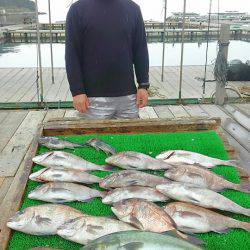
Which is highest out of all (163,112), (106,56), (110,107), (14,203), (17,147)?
(106,56)

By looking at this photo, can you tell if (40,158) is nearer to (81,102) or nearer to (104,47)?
(81,102)

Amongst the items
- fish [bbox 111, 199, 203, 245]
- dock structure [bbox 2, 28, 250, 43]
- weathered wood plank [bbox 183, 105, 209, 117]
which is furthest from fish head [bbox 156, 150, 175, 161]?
dock structure [bbox 2, 28, 250, 43]

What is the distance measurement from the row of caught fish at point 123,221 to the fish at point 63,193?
0.16m

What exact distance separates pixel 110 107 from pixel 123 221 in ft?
7.06

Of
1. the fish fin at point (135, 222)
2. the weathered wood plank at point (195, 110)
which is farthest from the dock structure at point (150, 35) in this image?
the fish fin at point (135, 222)

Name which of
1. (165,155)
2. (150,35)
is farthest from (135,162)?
(150,35)

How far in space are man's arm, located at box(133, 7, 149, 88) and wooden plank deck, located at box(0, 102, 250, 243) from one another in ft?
4.67

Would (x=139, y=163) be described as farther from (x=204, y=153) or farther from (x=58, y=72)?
(x=58, y=72)

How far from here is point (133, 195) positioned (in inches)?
93.4

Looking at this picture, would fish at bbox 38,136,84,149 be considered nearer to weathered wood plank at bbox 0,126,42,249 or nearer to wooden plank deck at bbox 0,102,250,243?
weathered wood plank at bbox 0,126,42,249

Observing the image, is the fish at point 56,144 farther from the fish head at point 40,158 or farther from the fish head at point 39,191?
the fish head at point 39,191

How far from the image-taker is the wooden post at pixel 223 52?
699cm

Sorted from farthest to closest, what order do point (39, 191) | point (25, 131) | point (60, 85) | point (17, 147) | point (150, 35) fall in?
point (150, 35) < point (60, 85) < point (25, 131) < point (17, 147) < point (39, 191)

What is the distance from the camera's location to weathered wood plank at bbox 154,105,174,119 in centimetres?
691
